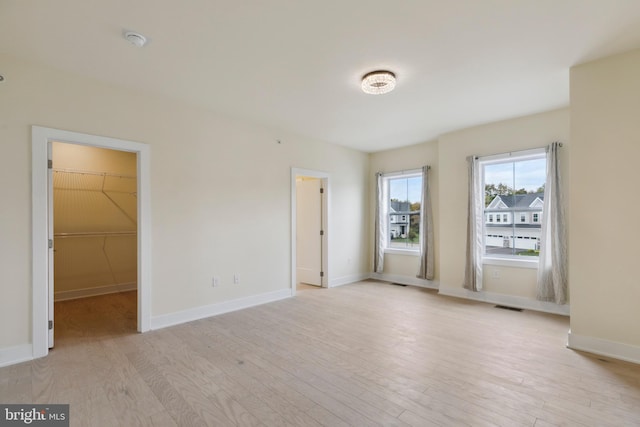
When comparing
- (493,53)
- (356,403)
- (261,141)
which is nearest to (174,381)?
(356,403)

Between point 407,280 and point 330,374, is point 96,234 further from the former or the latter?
point 407,280

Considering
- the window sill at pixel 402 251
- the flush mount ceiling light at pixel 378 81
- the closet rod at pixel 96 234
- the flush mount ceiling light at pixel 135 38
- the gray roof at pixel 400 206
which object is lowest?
the window sill at pixel 402 251

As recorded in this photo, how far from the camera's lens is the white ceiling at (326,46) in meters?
2.13

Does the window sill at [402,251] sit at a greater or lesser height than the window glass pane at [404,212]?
lesser

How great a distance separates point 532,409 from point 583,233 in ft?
6.01

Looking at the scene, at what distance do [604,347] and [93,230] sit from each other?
7204mm

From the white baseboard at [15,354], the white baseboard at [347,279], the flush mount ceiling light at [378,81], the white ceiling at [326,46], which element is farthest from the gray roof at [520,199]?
the white baseboard at [15,354]

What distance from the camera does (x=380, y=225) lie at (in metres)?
6.32

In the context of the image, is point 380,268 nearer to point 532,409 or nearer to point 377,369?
point 377,369

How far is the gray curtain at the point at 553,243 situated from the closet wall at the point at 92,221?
22.6ft

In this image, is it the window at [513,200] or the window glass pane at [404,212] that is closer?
the window at [513,200]

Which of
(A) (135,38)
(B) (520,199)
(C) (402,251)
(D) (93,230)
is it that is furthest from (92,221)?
(B) (520,199)

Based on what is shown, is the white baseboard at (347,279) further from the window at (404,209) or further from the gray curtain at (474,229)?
the gray curtain at (474,229)

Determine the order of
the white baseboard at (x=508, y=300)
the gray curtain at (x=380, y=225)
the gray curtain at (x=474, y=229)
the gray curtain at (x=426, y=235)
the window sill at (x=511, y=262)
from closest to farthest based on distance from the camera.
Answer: the white baseboard at (x=508, y=300) < the window sill at (x=511, y=262) < the gray curtain at (x=474, y=229) < the gray curtain at (x=426, y=235) < the gray curtain at (x=380, y=225)
